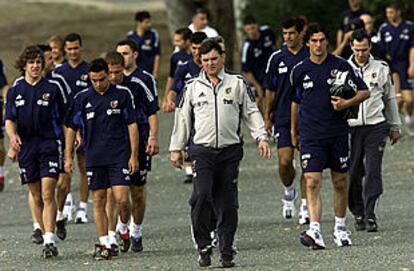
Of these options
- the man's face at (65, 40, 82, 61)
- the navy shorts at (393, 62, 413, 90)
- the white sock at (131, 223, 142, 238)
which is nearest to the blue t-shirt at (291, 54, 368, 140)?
the white sock at (131, 223, 142, 238)

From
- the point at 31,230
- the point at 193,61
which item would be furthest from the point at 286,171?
the point at 31,230

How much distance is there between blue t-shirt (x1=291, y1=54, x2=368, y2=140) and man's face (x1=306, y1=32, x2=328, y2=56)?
0.12 m

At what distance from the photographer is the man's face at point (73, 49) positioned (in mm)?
18625

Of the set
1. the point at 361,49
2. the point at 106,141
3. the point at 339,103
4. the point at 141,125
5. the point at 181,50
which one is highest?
the point at 181,50

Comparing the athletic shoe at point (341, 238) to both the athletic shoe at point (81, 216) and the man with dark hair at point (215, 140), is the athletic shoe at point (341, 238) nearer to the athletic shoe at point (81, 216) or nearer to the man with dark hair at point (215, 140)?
the man with dark hair at point (215, 140)

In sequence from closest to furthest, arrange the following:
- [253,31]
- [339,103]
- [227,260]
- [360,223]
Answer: [227,260], [339,103], [360,223], [253,31]

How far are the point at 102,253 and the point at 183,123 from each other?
1.72m

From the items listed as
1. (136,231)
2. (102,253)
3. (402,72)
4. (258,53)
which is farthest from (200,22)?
(102,253)

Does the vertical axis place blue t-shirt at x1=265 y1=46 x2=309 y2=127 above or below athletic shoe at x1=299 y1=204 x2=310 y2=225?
above

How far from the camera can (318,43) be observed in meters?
15.6

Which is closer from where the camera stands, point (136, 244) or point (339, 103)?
point (339, 103)

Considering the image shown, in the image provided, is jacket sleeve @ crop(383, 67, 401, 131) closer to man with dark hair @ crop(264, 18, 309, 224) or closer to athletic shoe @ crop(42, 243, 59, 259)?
man with dark hair @ crop(264, 18, 309, 224)

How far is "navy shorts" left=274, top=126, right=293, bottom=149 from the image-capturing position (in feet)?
59.8

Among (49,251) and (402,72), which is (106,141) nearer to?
(49,251)
